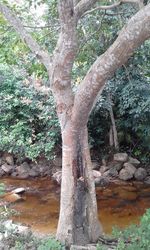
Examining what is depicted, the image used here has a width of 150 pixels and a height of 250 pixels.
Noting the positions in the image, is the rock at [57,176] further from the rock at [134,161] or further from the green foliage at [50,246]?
the green foliage at [50,246]

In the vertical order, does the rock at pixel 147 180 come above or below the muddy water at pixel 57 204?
above

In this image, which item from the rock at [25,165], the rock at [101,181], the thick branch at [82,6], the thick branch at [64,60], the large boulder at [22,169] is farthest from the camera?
the rock at [25,165]

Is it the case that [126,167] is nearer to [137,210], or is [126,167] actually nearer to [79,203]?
[137,210]

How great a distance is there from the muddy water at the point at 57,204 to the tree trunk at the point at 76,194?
59.8 inches

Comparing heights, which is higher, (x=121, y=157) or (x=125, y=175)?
(x=121, y=157)

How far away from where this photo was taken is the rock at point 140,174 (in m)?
8.38

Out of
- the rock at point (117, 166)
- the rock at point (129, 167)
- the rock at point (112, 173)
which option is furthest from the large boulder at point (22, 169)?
the rock at point (129, 167)

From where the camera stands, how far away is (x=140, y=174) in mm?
8398

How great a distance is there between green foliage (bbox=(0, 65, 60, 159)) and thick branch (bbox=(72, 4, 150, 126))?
4.38 meters

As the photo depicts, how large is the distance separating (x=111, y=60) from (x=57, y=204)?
4.30 m

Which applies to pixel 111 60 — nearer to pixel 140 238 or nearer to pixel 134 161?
pixel 140 238

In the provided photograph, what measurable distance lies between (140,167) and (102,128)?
135 cm

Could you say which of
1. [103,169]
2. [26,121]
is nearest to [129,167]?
[103,169]

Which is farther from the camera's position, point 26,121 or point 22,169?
point 22,169
